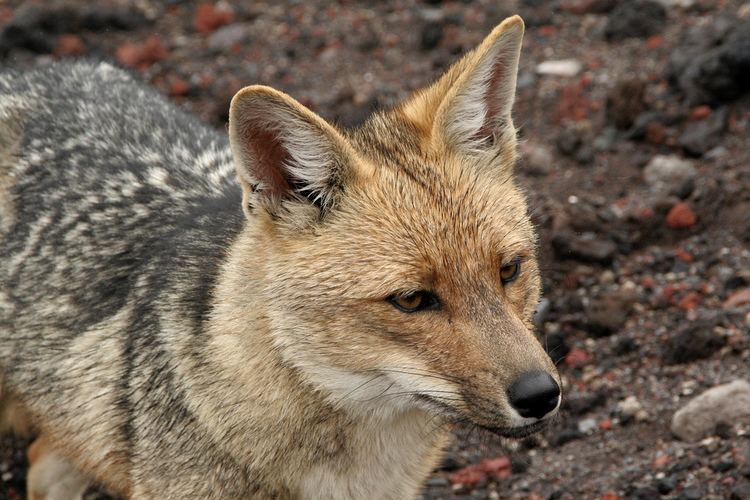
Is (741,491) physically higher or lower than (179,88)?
lower

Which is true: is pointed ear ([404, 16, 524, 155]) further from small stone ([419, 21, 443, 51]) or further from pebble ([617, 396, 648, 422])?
small stone ([419, 21, 443, 51])

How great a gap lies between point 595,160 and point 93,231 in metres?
4.50

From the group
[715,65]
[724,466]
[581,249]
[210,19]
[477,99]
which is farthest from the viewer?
[210,19]

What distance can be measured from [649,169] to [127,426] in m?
4.84

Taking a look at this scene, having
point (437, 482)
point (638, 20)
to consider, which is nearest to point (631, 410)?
point (437, 482)

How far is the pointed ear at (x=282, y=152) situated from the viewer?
4789mm

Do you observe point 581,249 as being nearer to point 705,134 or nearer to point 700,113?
point 705,134

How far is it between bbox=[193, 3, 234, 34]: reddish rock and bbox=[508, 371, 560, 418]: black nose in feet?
26.6

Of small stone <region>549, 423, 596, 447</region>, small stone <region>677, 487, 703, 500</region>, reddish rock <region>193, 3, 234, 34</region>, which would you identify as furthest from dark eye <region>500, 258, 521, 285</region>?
reddish rock <region>193, 3, 234, 34</region>

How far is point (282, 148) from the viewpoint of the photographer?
5.02 m

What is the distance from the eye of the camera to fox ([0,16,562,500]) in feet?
15.8

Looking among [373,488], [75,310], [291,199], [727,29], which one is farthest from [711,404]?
[727,29]

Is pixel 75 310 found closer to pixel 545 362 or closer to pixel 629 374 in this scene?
pixel 545 362

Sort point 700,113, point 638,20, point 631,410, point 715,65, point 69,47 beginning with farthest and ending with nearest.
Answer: point 69,47 → point 638,20 → point 700,113 → point 715,65 → point 631,410
